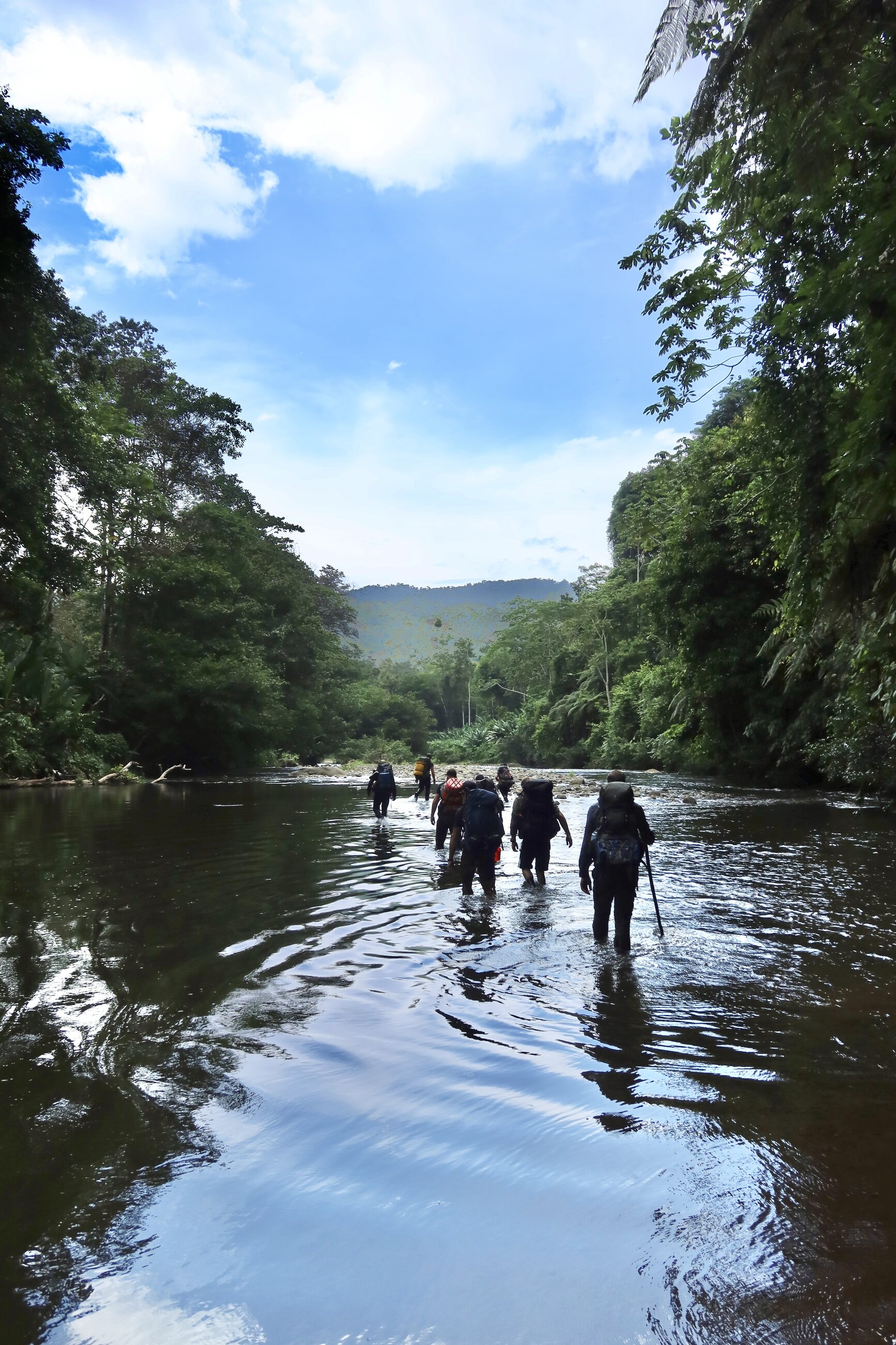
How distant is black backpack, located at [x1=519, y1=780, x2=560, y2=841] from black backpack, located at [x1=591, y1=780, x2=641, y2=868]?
313 cm

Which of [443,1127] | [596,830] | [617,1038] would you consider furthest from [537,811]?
[443,1127]

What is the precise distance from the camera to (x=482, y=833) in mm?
10141

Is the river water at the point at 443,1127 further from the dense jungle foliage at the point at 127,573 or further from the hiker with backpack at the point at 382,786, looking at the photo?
the dense jungle foliage at the point at 127,573

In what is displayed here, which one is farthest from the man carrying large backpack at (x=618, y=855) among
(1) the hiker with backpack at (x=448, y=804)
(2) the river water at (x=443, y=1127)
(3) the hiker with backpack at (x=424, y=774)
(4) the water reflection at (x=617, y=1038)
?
(3) the hiker with backpack at (x=424, y=774)

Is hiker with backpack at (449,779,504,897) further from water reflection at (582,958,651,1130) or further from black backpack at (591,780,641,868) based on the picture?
water reflection at (582,958,651,1130)

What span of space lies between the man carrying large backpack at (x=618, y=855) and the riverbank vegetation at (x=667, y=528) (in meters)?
2.70

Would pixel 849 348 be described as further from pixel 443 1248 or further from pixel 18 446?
pixel 18 446

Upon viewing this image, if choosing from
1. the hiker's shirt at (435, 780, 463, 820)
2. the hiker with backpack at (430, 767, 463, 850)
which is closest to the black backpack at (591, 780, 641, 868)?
the hiker with backpack at (430, 767, 463, 850)

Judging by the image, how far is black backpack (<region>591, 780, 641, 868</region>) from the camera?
7.62 meters

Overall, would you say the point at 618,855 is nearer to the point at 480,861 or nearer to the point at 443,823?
the point at 480,861

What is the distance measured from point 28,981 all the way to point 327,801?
62.8 feet

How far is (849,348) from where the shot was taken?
988 centimetres

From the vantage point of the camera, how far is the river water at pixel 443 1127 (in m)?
2.77

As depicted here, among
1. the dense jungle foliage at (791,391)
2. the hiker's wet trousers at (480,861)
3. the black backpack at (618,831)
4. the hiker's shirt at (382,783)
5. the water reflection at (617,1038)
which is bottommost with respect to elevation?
the water reflection at (617,1038)
